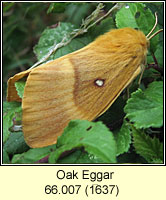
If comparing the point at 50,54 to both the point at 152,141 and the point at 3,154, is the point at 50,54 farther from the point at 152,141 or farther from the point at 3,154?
the point at 152,141

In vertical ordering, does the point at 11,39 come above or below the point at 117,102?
above

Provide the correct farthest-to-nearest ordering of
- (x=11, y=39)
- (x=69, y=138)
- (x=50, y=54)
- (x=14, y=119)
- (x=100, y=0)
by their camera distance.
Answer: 1. (x=11, y=39)
2. (x=100, y=0)
3. (x=50, y=54)
4. (x=14, y=119)
5. (x=69, y=138)

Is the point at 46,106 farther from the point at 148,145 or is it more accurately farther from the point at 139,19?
the point at 139,19

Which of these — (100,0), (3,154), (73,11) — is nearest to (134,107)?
(3,154)

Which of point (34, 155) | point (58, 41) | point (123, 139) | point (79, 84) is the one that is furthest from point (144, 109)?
point (58, 41)

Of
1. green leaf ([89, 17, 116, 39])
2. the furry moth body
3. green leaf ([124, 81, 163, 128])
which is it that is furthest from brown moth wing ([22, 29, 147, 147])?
green leaf ([89, 17, 116, 39])

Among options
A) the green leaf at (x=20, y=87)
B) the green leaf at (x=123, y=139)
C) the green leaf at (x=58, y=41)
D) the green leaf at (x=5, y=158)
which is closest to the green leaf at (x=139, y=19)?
the green leaf at (x=58, y=41)
